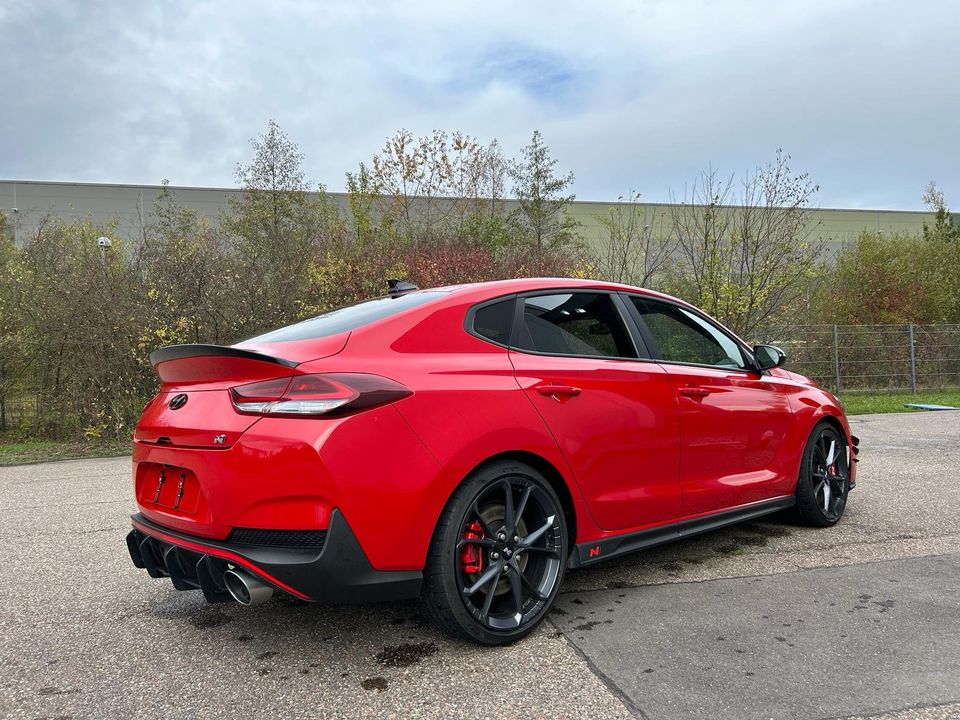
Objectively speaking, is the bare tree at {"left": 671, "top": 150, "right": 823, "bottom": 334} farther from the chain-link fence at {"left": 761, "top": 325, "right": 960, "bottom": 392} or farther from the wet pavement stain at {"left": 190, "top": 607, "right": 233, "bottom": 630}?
the wet pavement stain at {"left": 190, "top": 607, "right": 233, "bottom": 630}

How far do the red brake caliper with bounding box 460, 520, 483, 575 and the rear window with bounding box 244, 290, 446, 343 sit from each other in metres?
0.93

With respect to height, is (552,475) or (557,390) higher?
(557,390)

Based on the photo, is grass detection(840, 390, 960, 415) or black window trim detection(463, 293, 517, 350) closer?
black window trim detection(463, 293, 517, 350)

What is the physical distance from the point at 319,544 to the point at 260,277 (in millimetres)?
9273

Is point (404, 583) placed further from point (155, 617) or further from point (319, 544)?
point (155, 617)

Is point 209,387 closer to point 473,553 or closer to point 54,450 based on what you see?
point 473,553

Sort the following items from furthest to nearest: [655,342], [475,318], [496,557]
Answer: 1. [655,342]
2. [475,318]
3. [496,557]

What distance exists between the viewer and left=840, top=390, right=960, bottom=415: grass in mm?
14117

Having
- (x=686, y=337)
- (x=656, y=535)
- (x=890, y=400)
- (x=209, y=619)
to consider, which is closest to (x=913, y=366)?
(x=890, y=400)

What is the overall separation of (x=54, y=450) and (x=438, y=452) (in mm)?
9329

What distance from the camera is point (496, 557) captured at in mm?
2848

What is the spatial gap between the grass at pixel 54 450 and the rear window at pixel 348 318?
7.47m

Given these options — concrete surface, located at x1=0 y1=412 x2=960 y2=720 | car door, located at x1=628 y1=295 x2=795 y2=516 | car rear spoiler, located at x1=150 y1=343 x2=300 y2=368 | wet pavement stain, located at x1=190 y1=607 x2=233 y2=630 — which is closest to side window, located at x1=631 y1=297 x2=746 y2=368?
car door, located at x1=628 y1=295 x2=795 y2=516

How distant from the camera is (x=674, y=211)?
1445 cm
